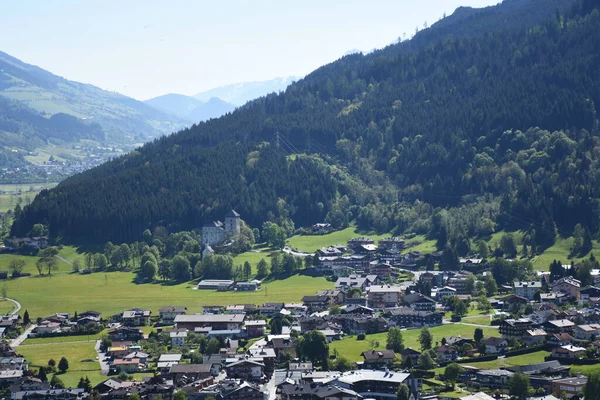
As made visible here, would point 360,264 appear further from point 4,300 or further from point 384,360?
point 384,360

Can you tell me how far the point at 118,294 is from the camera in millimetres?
143250

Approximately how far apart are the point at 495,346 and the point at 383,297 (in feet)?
101

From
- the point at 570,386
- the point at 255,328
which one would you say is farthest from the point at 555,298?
the point at 570,386

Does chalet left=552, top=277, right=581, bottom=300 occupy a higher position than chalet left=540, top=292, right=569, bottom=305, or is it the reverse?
chalet left=552, top=277, right=581, bottom=300

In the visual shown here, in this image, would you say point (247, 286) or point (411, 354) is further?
point (247, 286)

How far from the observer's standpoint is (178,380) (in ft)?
298

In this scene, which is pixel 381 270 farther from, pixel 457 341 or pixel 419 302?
pixel 457 341

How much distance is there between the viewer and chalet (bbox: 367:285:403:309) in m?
127

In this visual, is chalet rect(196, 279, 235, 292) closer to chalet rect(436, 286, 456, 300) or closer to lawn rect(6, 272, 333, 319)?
lawn rect(6, 272, 333, 319)

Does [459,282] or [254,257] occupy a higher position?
[254,257]

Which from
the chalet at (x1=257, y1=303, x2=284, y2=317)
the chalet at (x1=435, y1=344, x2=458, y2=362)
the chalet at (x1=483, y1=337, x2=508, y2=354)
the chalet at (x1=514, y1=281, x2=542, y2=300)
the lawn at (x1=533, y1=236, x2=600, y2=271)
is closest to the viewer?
the chalet at (x1=435, y1=344, x2=458, y2=362)

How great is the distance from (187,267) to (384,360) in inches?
2571

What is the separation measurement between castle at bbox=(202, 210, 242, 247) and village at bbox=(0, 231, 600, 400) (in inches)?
1195

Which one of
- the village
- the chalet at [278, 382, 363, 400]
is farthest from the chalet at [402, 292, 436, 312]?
the chalet at [278, 382, 363, 400]
